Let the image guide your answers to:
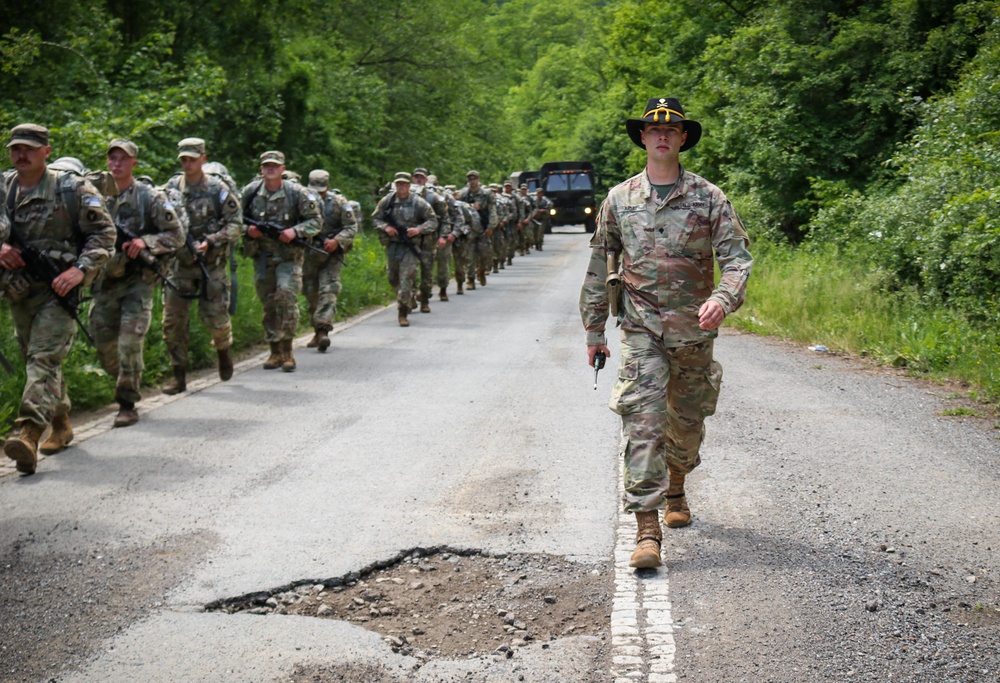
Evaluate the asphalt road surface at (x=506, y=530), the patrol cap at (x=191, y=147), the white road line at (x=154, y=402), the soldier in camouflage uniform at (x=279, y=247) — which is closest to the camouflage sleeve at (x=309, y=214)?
the soldier in camouflage uniform at (x=279, y=247)

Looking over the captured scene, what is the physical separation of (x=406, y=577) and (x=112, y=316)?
493cm

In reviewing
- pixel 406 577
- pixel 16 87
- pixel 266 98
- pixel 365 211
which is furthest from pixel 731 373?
pixel 365 211

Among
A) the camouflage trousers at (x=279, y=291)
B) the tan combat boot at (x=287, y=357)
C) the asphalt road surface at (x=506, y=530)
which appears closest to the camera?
the asphalt road surface at (x=506, y=530)

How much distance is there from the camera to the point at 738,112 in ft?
76.0

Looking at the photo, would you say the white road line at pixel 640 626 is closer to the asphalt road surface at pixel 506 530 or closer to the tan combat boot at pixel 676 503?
the asphalt road surface at pixel 506 530

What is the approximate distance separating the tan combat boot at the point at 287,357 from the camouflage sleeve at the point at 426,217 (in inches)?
191

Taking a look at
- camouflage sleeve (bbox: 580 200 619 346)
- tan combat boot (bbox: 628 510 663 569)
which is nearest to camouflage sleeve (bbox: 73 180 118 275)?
camouflage sleeve (bbox: 580 200 619 346)

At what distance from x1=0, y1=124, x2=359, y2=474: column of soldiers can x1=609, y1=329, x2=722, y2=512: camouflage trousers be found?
377cm

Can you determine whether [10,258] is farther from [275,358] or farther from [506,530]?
[275,358]

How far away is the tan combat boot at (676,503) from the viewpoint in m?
5.81

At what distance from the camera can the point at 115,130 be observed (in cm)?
1550

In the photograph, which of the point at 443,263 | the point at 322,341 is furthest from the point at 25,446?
the point at 443,263

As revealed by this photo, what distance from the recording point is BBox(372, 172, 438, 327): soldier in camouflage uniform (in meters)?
16.0

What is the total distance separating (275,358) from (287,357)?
0.15 m
